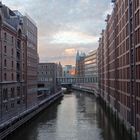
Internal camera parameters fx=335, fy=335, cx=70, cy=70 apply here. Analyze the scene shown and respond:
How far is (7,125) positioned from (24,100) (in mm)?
27489

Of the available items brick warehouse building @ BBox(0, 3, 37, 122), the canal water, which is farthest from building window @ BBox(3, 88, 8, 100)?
the canal water

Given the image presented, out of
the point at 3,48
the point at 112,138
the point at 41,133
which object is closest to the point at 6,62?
the point at 3,48

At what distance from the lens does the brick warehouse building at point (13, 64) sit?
183ft

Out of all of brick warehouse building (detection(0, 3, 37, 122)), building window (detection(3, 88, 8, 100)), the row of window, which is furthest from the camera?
the row of window

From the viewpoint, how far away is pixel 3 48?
56469mm

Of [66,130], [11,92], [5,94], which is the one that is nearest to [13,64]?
[11,92]

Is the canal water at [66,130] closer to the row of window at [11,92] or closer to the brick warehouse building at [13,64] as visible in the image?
the brick warehouse building at [13,64]

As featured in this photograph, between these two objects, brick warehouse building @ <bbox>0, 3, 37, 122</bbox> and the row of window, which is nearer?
brick warehouse building @ <bbox>0, 3, 37, 122</bbox>

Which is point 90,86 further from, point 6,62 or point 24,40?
point 6,62

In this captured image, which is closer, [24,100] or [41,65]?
[24,100]

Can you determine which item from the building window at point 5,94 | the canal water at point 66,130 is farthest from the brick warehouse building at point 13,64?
the canal water at point 66,130

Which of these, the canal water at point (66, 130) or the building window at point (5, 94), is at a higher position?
the building window at point (5, 94)

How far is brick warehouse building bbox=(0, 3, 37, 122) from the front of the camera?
55.8 metres

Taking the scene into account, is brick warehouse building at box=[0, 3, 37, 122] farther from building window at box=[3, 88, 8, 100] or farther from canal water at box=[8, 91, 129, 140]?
canal water at box=[8, 91, 129, 140]
